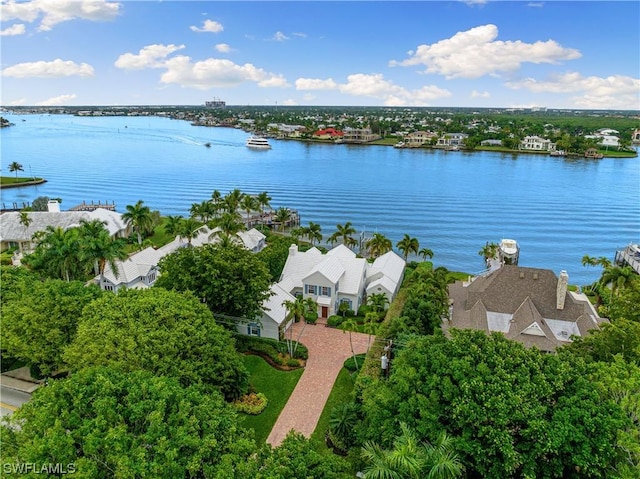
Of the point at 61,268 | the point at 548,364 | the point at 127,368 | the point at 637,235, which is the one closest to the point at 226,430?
the point at 127,368

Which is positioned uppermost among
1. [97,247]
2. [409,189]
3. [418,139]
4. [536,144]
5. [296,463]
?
[418,139]

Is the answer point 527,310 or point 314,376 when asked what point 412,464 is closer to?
point 314,376

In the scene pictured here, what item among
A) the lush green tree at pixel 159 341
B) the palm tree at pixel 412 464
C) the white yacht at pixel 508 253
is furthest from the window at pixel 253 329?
the white yacht at pixel 508 253

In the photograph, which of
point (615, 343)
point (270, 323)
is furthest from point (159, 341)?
point (615, 343)

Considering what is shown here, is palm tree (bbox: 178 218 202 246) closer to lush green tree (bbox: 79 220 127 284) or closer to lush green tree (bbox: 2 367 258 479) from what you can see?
lush green tree (bbox: 79 220 127 284)

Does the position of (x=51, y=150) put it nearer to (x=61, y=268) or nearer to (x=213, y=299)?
(x=61, y=268)

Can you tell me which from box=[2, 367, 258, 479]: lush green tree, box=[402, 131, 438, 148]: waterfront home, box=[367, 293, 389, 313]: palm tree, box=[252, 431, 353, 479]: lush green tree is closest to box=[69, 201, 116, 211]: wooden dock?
box=[367, 293, 389, 313]: palm tree
